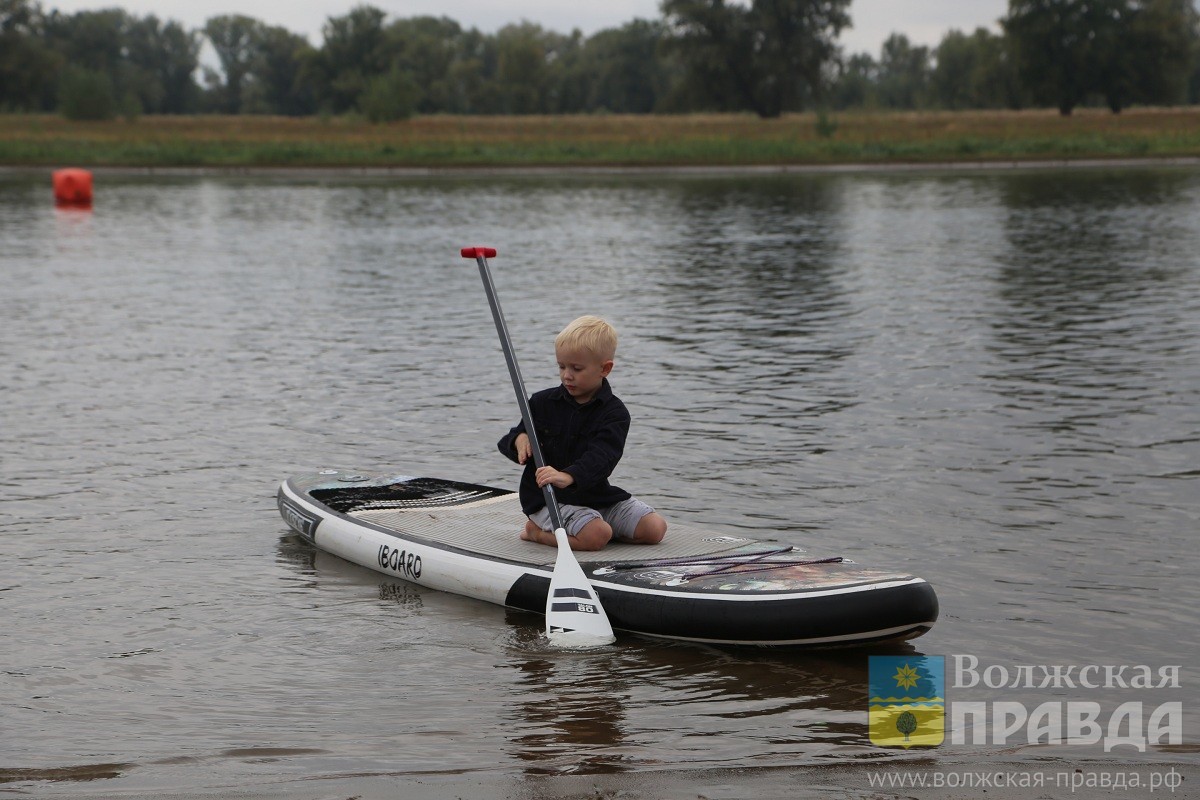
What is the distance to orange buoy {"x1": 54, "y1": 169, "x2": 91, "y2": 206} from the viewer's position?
34.9m

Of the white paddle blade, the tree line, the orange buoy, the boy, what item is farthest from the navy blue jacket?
the tree line

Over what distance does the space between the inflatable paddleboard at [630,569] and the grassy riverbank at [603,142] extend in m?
44.7

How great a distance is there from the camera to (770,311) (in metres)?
17.3

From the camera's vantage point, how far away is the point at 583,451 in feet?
23.0

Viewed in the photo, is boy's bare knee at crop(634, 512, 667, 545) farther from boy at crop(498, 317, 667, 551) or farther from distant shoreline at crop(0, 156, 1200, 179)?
distant shoreline at crop(0, 156, 1200, 179)

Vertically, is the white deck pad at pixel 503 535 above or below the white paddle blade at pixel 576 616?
above

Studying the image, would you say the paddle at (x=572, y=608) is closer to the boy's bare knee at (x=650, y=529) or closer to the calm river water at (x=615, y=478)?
the calm river water at (x=615, y=478)

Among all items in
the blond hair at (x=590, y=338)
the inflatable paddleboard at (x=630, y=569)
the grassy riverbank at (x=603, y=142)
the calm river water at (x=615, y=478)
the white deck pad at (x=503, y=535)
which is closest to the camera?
the calm river water at (x=615, y=478)

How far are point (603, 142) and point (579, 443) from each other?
172 ft

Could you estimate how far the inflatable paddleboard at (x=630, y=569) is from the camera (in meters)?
5.96

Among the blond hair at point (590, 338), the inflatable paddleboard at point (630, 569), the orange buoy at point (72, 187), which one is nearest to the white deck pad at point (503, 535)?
the inflatable paddleboard at point (630, 569)

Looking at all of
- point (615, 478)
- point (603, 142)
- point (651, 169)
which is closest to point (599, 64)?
→ point (603, 142)

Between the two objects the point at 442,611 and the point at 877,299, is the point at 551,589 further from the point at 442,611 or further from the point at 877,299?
the point at 877,299

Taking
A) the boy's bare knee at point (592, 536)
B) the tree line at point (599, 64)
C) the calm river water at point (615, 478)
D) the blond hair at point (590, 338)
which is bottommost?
the calm river water at point (615, 478)
